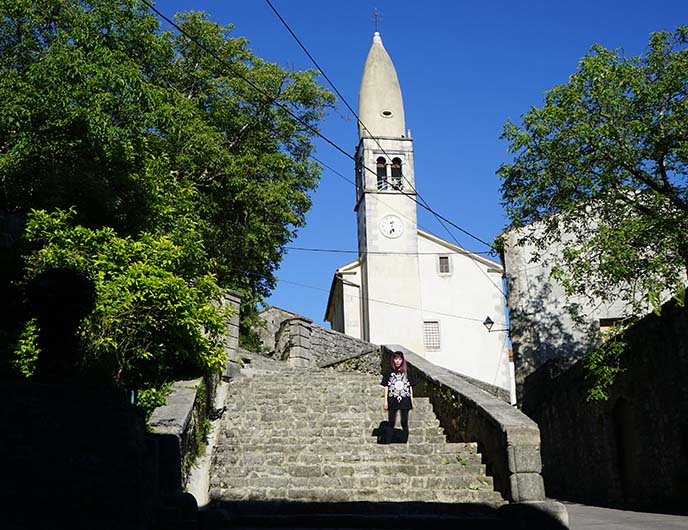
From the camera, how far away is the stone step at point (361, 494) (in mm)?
8312

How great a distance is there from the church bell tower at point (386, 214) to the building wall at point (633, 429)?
16537 millimetres

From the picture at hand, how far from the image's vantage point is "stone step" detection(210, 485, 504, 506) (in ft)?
27.3

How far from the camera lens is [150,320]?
389 inches

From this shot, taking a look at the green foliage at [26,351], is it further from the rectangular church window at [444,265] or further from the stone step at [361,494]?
the rectangular church window at [444,265]

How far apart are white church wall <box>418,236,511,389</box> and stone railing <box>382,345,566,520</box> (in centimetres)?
2272

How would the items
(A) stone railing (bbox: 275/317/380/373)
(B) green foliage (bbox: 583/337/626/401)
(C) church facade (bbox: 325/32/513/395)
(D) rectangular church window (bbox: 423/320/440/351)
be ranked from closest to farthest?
1. (B) green foliage (bbox: 583/337/626/401)
2. (A) stone railing (bbox: 275/317/380/373)
3. (C) church facade (bbox: 325/32/513/395)
4. (D) rectangular church window (bbox: 423/320/440/351)

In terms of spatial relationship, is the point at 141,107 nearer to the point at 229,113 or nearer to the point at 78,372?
the point at 229,113

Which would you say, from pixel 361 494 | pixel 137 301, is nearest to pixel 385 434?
pixel 361 494

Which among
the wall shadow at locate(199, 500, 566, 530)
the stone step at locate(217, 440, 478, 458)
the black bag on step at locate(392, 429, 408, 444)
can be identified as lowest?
the wall shadow at locate(199, 500, 566, 530)

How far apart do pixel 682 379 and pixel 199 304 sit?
7.56m

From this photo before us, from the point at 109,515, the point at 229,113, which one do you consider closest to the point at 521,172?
the point at 229,113

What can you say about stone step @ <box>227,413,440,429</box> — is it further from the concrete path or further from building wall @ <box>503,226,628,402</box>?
building wall @ <box>503,226,628,402</box>

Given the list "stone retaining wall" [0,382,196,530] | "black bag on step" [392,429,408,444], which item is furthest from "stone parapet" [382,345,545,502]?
"stone retaining wall" [0,382,196,530]

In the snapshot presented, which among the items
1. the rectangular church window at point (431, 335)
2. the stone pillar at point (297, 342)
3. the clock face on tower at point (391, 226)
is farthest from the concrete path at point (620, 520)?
the clock face on tower at point (391, 226)
